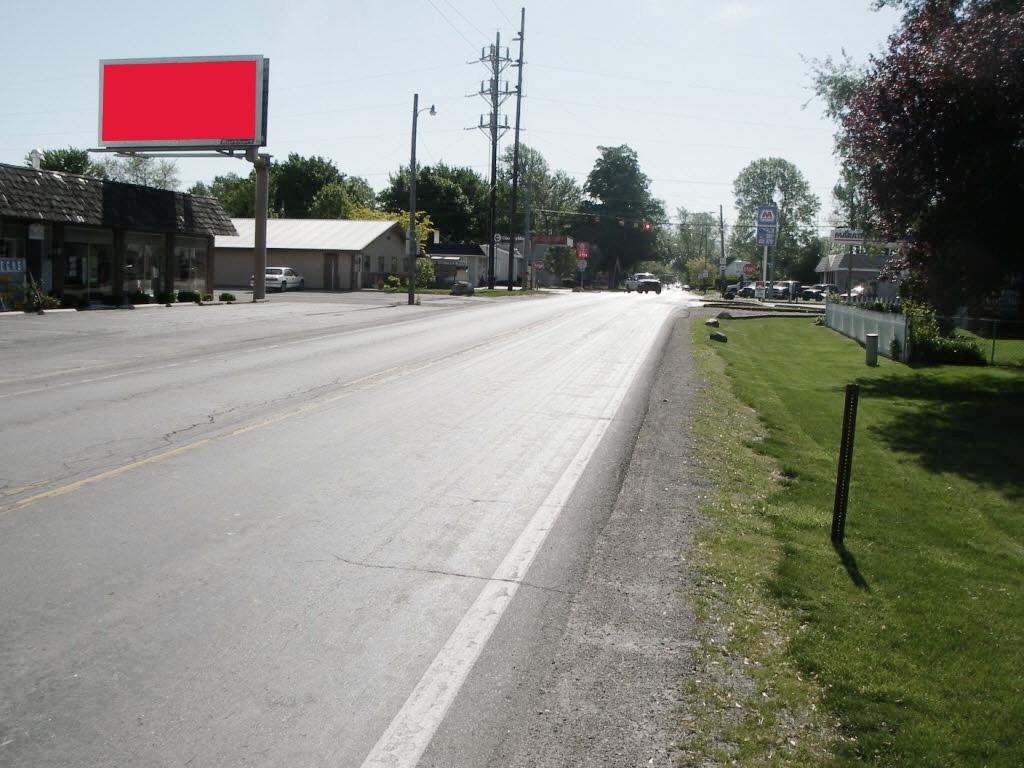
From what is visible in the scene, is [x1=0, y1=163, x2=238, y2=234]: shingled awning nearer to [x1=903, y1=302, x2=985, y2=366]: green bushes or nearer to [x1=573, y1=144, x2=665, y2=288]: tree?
[x1=903, y1=302, x2=985, y2=366]: green bushes

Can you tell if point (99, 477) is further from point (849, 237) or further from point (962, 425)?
point (849, 237)

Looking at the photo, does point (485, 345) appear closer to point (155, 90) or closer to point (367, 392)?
point (367, 392)

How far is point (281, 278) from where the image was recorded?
60250 mm

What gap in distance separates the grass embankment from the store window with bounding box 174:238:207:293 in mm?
32957

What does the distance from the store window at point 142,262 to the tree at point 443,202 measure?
62.2 metres

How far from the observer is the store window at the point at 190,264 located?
41.9m

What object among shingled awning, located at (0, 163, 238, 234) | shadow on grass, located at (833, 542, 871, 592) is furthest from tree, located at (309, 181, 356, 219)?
shadow on grass, located at (833, 542, 871, 592)

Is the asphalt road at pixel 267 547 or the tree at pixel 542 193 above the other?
the tree at pixel 542 193

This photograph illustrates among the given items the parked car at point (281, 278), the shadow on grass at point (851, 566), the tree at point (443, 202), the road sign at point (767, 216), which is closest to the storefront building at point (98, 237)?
the parked car at point (281, 278)

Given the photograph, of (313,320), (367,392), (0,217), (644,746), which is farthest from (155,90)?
(644,746)

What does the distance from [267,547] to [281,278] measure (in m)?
55.5

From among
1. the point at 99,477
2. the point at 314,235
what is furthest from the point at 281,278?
the point at 99,477

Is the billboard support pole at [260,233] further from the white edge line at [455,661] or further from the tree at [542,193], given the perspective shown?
the tree at [542,193]

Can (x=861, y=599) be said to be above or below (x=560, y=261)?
below
